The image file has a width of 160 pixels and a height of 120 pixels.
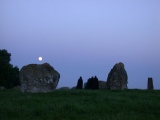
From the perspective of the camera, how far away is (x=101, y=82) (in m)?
43.3

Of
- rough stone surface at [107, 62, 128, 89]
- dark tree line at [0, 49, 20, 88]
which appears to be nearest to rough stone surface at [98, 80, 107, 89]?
rough stone surface at [107, 62, 128, 89]

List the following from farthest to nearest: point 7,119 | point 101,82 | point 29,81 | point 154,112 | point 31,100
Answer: point 101,82 < point 29,81 < point 31,100 < point 154,112 < point 7,119

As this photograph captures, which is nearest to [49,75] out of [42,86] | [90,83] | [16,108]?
[42,86]

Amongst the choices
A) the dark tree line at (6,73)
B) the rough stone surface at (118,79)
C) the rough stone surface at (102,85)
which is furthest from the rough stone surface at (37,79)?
the dark tree line at (6,73)

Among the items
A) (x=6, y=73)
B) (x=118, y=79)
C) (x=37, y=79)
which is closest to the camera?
(x=37, y=79)

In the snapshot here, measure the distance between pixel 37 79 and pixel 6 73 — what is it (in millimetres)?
25492

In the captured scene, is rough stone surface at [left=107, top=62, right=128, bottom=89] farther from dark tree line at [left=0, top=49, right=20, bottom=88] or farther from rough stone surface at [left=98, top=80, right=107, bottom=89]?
dark tree line at [left=0, top=49, right=20, bottom=88]

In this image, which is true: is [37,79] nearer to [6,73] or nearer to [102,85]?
[102,85]

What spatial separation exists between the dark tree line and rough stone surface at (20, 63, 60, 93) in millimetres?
23883

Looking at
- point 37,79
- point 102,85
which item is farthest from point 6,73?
point 37,79

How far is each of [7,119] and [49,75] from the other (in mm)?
15644

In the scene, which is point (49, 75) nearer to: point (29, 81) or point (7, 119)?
point (29, 81)

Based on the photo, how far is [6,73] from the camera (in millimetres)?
52438

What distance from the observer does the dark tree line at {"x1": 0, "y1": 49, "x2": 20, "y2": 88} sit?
5203 cm
